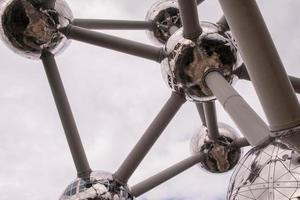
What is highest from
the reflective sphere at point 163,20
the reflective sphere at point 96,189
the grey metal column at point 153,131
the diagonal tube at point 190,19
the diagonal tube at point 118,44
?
the reflective sphere at point 163,20

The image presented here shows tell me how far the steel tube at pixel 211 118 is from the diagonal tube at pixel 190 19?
135 centimetres

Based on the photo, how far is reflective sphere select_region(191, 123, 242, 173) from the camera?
25.0 feet

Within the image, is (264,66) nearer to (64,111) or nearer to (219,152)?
(64,111)

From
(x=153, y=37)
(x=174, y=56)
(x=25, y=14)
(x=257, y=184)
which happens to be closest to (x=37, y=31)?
(x=25, y=14)

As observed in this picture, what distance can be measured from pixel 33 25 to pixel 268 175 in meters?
3.57

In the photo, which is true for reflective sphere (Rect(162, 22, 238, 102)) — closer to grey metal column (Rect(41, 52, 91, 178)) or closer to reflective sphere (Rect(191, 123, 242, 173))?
grey metal column (Rect(41, 52, 91, 178))

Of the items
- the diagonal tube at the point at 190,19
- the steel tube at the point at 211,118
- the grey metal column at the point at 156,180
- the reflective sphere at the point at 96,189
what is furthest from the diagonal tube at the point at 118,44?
the grey metal column at the point at 156,180

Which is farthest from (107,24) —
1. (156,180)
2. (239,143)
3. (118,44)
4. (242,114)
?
(242,114)

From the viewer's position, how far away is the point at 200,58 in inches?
193

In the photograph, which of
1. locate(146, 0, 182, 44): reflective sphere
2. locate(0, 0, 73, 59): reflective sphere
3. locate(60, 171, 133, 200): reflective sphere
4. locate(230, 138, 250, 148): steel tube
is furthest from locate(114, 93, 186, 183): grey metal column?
locate(146, 0, 182, 44): reflective sphere

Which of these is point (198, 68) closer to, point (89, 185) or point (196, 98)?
point (196, 98)

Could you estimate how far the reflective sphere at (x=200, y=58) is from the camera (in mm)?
4906

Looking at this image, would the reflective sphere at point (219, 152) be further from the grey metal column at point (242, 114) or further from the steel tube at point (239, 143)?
the grey metal column at point (242, 114)

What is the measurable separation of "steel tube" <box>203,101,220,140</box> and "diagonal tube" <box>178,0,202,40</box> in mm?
1350
